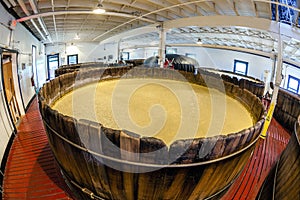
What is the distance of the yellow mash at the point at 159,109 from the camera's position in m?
1.66

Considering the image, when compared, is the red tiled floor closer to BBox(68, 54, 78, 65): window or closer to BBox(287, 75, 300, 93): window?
BBox(287, 75, 300, 93): window

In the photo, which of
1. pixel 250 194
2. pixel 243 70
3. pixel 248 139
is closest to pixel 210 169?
pixel 248 139

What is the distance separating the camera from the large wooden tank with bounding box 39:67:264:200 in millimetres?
988

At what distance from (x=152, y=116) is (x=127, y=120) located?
26 cm

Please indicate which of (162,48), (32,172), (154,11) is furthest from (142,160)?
(162,48)

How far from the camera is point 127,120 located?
71.1 inches

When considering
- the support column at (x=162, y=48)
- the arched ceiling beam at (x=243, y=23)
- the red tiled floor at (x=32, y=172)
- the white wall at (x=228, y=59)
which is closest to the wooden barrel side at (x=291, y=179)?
the red tiled floor at (x=32, y=172)

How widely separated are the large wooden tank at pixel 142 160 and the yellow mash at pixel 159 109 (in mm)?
406

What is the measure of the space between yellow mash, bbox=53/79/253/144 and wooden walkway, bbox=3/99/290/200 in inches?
33.5

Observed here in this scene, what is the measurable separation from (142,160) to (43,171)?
2446mm

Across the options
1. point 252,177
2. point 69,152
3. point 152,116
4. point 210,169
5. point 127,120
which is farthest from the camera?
point 252,177

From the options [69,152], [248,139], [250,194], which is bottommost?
[250,194]

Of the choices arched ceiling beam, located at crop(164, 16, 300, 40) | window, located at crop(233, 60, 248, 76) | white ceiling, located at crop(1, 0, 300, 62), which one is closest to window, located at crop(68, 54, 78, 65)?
white ceiling, located at crop(1, 0, 300, 62)

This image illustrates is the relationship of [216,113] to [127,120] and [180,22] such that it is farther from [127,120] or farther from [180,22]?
[180,22]
